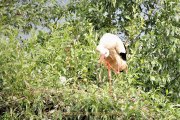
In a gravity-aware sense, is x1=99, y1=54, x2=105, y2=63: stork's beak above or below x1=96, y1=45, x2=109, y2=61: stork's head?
below

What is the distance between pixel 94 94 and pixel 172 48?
1.79m

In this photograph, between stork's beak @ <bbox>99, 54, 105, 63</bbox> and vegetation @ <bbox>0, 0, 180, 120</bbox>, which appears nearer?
vegetation @ <bbox>0, 0, 180, 120</bbox>

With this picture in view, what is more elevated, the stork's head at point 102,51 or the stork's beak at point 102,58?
the stork's head at point 102,51

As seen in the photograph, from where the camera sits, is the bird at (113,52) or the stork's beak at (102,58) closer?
the stork's beak at (102,58)

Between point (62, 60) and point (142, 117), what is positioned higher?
point (62, 60)

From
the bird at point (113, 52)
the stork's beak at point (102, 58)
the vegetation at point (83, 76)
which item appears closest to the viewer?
the vegetation at point (83, 76)

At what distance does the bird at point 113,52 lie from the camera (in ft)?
15.2

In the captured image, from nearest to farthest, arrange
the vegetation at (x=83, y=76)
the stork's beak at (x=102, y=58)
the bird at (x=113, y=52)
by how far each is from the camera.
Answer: the vegetation at (x=83, y=76)
the stork's beak at (x=102, y=58)
the bird at (x=113, y=52)

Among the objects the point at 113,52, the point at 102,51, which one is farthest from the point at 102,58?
the point at 113,52

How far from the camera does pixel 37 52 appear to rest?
3.90m

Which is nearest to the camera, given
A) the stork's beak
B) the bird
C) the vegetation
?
the vegetation

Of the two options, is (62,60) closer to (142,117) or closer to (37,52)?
(37,52)

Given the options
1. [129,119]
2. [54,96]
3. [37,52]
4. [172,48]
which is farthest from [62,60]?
[172,48]

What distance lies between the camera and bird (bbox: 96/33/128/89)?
464cm
